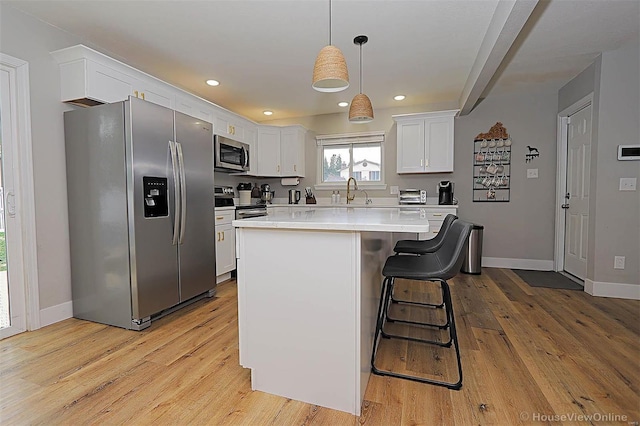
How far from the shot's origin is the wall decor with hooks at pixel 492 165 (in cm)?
450

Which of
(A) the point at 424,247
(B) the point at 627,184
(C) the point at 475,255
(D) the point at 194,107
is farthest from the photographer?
(C) the point at 475,255

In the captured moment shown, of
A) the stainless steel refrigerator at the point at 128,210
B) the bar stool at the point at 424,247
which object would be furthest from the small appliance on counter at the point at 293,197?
the bar stool at the point at 424,247

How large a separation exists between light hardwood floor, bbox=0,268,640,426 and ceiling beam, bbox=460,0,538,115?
88.0 inches

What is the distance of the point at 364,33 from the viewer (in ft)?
9.00

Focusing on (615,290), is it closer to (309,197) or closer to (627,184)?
(627,184)

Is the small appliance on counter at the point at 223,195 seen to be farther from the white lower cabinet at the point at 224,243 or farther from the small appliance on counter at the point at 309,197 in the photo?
the small appliance on counter at the point at 309,197

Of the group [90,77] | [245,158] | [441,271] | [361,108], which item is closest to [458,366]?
[441,271]

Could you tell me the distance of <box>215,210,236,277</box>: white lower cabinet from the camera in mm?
3648

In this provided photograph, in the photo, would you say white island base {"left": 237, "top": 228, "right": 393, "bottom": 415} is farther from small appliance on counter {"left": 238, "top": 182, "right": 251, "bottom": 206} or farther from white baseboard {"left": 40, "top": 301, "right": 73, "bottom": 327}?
small appliance on counter {"left": 238, "top": 182, "right": 251, "bottom": 206}

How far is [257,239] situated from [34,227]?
2085 mm

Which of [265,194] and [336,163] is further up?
[336,163]

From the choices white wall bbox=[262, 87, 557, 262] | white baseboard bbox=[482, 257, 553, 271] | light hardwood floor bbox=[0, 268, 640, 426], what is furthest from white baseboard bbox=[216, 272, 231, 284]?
white baseboard bbox=[482, 257, 553, 271]

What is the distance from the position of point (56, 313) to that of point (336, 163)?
4.08 m

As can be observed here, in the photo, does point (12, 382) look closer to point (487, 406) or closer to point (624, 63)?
point (487, 406)
